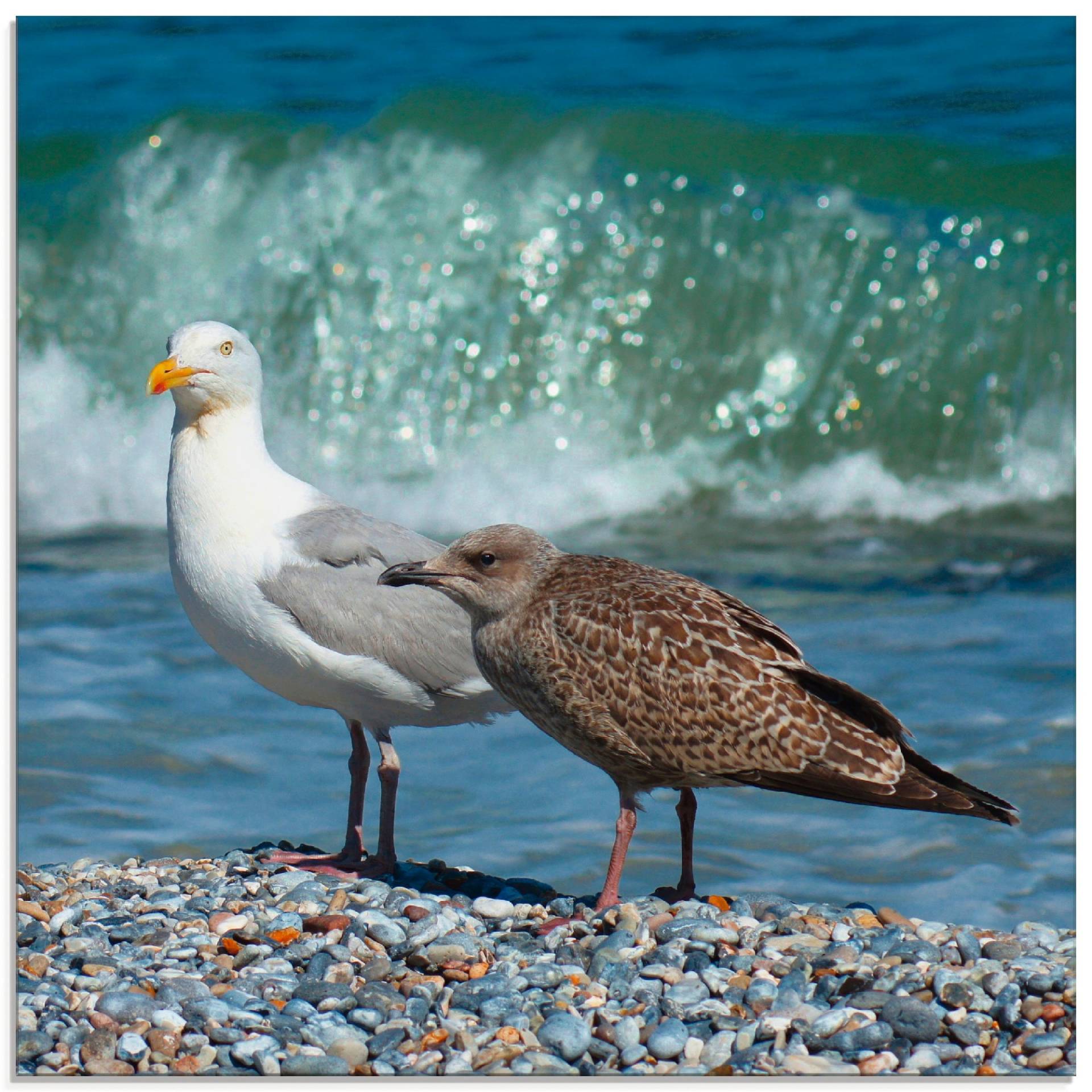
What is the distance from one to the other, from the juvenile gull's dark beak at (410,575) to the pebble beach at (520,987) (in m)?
0.86

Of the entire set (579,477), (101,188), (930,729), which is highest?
(101,188)

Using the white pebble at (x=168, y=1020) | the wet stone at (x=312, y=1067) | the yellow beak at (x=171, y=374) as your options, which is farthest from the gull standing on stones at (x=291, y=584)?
the wet stone at (x=312, y=1067)

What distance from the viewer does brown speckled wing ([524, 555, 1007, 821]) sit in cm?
378

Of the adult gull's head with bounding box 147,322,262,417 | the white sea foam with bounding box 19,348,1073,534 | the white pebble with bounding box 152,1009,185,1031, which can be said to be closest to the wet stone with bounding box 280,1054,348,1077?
the white pebble with bounding box 152,1009,185,1031

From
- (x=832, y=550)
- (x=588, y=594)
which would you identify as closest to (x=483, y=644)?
(x=588, y=594)

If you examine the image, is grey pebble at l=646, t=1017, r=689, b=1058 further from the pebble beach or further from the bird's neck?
the bird's neck

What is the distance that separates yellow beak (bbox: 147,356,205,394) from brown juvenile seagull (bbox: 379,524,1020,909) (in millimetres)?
928

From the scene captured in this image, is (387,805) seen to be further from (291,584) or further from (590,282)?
(590,282)

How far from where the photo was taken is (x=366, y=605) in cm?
438

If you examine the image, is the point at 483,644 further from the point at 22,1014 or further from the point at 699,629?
the point at 22,1014

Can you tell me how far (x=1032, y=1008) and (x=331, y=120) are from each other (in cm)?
837

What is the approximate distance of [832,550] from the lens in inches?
337

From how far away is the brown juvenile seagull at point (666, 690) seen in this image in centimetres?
378

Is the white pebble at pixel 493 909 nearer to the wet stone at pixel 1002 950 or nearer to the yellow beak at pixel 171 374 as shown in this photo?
the wet stone at pixel 1002 950
